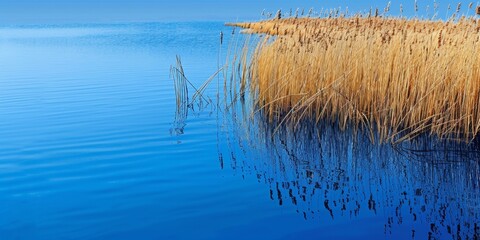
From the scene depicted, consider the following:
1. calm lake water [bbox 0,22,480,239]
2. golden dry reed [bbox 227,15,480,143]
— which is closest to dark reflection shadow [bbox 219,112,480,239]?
calm lake water [bbox 0,22,480,239]

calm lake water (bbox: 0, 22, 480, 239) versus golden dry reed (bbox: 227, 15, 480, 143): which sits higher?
golden dry reed (bbox: 227, 15, 480, 143)

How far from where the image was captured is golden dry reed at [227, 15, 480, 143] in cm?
741

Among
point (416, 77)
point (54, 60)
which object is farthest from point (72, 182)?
point (54, 60)

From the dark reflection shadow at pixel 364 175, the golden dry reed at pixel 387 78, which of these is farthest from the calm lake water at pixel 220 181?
the golden dry reed at pixel 387 78

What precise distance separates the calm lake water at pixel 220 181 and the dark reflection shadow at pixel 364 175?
0.05 feet

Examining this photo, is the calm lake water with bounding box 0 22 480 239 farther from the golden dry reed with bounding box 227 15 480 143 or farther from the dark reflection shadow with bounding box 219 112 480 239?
the golden dry reed with bounding box 227 15 480 143

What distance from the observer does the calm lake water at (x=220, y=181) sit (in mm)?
4750

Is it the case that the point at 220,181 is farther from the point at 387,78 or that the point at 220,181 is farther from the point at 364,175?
the point at 387,78

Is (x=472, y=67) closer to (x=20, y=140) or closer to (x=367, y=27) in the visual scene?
(x=367, y=27)

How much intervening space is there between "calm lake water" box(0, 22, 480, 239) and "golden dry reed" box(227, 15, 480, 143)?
38cm

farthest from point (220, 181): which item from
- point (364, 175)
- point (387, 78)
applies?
point (387, 78)

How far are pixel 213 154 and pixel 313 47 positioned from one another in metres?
2.58

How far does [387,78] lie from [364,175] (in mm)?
2227

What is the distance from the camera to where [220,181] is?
6070mm
